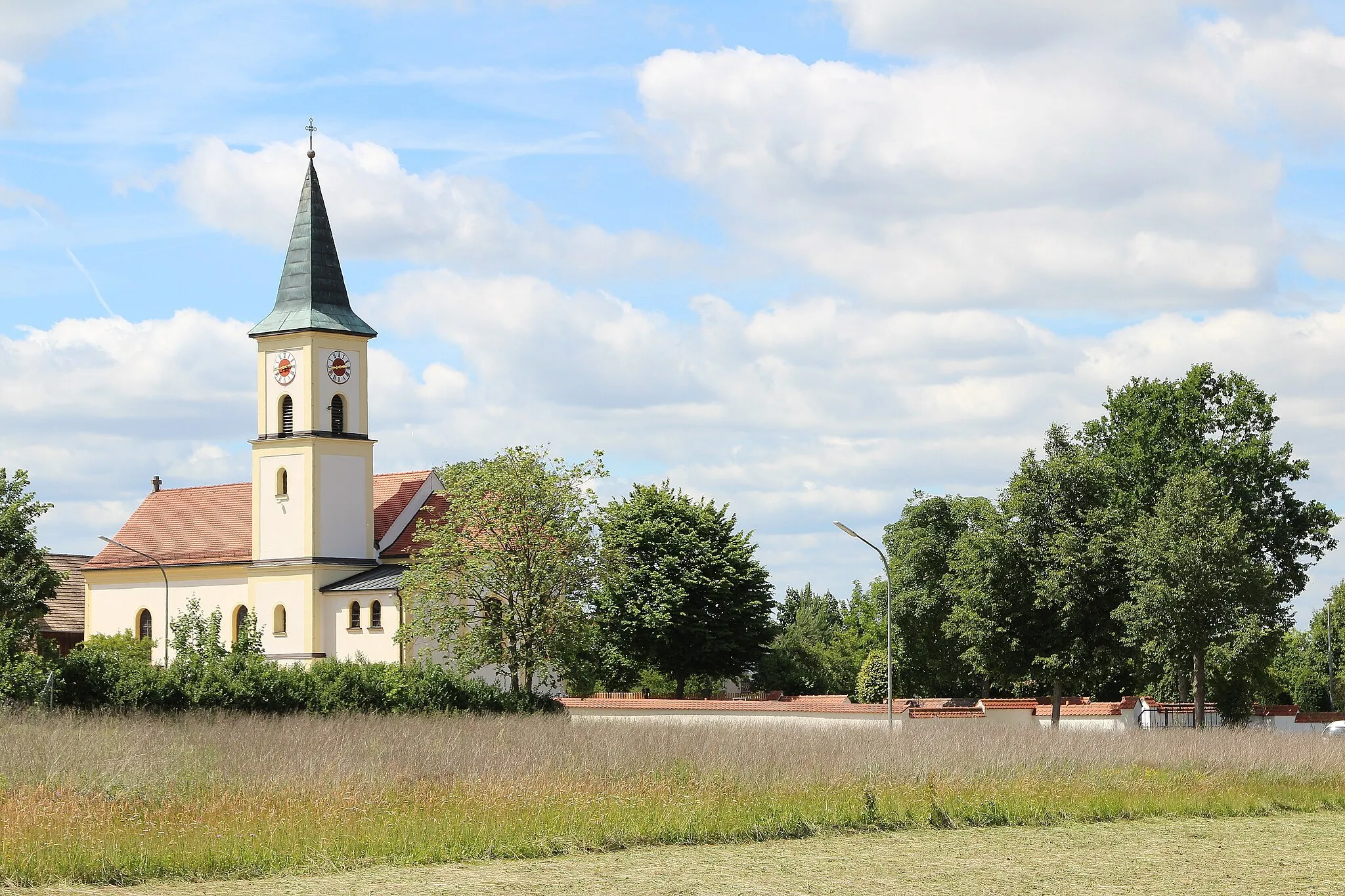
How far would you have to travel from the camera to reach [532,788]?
64.0 feet

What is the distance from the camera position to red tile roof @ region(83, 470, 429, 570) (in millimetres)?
67688

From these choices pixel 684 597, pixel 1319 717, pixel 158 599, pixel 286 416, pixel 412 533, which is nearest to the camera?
pixel 1319 717

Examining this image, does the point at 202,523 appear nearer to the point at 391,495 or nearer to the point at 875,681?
the point at 391,495

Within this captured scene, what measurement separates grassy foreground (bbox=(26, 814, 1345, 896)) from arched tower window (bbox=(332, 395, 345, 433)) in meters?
48.5

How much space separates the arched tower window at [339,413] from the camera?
64.9 metres

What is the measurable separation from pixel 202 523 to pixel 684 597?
82.0 ft

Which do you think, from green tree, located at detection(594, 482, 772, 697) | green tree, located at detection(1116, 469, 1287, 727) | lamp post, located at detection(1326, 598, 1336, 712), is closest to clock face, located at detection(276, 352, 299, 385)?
green tree, located at detection(594, 482, 772, 697)

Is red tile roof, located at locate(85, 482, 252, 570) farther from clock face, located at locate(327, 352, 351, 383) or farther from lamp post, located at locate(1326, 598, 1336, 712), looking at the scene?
lamp post, located at locate(1326, 598, 1336, 712)

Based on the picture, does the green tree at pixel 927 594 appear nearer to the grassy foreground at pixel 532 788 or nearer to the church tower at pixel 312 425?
the church tower at pixel 312 425

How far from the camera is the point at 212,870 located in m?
15.5

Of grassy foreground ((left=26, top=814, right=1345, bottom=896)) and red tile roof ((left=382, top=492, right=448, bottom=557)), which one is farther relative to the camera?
red tile roof ((left=382, top=492, right=448, bottom=557))

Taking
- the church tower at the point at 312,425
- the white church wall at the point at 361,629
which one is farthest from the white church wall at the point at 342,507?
the white church wall at the point at 361,629

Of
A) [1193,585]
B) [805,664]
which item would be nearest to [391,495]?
[805,664]

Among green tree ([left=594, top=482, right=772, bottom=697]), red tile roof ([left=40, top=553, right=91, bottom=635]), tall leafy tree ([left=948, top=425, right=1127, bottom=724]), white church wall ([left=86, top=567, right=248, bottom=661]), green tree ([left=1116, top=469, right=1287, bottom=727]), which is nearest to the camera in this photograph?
green tree ([left=1116, top=469, right=1287, bottom=727])
